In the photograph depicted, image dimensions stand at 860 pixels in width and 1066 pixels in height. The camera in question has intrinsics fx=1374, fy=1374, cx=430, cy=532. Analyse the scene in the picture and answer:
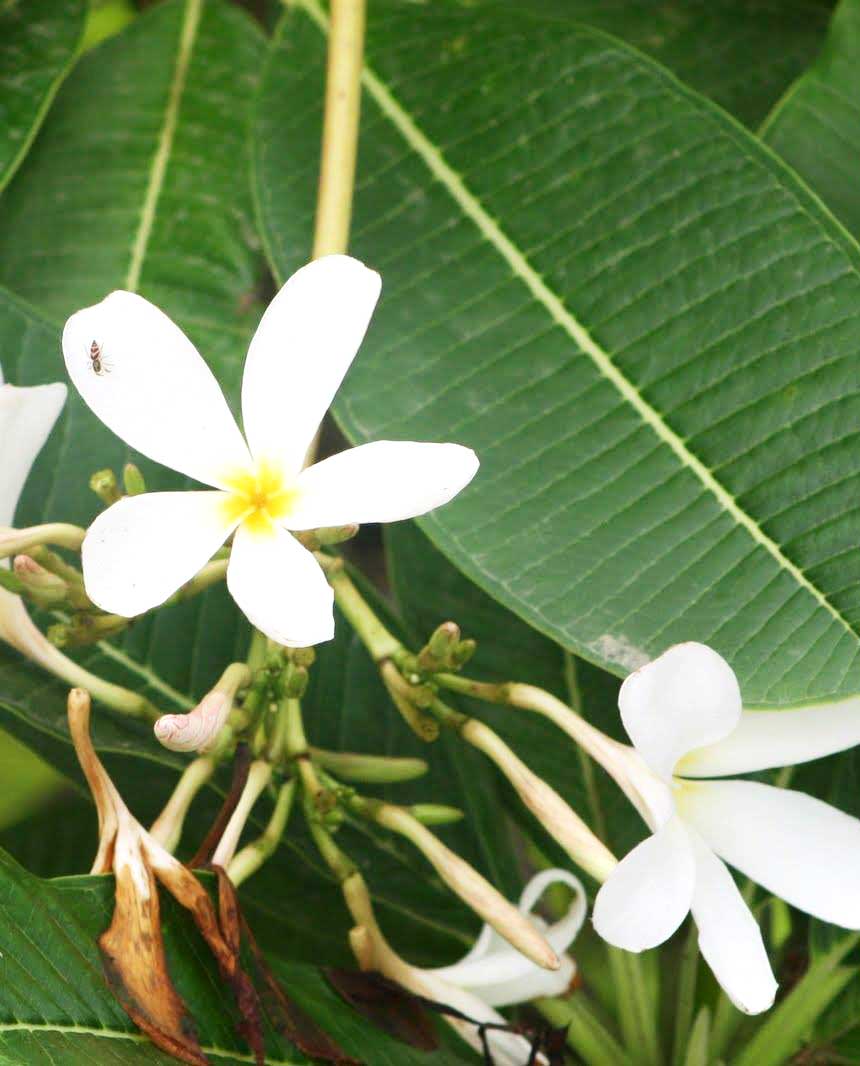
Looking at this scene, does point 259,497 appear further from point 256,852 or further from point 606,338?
point 606,338

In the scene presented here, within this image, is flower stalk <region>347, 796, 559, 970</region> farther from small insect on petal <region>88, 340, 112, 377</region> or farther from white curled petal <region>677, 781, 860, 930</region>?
small insect on petal <region>88, 340, 112, 377</region>

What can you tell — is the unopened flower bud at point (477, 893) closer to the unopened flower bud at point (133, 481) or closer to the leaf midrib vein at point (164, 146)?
the unopened flower bud at point (133, 481)

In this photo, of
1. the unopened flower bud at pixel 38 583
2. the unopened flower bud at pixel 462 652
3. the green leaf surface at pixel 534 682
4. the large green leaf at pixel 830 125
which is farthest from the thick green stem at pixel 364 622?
the large green leaf at pixel 830 125

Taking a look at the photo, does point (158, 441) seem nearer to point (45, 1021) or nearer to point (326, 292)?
point (326, 292)

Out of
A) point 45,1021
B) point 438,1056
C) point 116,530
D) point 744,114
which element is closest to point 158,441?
point 116,530

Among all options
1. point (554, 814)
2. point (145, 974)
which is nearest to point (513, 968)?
point (554, 814)

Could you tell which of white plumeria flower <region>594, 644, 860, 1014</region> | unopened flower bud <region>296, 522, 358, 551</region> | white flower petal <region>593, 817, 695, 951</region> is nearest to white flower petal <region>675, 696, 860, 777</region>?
white plumeria flower <region>594, 644, 860, 1014</region>
